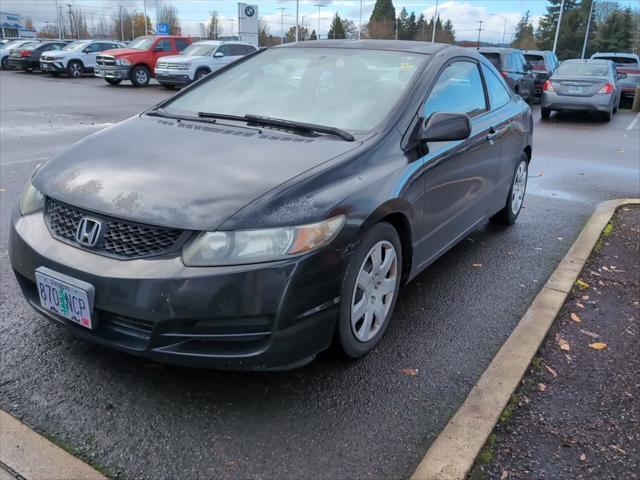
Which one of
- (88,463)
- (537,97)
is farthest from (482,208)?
(537,97)

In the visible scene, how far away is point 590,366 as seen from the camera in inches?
126

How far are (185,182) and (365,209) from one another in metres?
0.86

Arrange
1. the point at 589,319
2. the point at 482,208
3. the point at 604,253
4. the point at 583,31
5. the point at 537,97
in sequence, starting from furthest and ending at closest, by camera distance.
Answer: the point at 583,31
the point at 537,97
the point at 604,253
the point at 482,208
the point at 589,319

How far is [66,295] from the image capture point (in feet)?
8.34

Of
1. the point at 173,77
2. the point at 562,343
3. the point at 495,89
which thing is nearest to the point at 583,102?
the point at 495,89

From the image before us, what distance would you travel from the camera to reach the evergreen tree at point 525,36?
68250 millimetres

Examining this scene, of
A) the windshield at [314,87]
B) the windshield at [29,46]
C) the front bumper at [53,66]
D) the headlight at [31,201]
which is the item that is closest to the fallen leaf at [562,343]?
the windshield at [314,87]

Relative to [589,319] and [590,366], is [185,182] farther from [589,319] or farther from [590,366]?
[589,319]

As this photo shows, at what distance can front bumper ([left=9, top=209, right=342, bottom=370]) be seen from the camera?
236 centimetres

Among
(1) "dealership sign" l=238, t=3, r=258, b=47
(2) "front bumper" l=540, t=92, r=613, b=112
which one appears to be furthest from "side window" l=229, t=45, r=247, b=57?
(1) "dealership sign" l=238, t=3, r=258, b=47

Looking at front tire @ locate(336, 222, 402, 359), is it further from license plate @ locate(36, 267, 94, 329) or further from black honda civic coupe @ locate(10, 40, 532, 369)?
license plate @ locate(36, 267, 94, 329)

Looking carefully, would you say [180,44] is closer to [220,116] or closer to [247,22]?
[247,22]

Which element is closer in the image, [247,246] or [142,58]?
[247,246]

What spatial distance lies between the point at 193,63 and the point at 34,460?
65.1 ft
